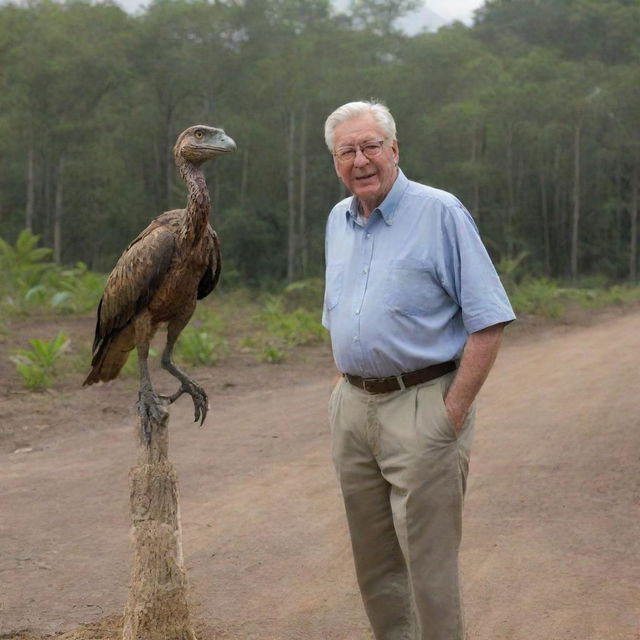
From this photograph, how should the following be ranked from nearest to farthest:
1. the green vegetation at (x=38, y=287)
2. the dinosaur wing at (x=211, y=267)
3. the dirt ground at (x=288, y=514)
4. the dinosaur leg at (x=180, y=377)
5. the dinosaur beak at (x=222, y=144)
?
the dinosaur beak at (x=222, y=144) → the dinosaur wing at (x=211, y=267) → the dinosaur leg at (x=180, y=377) → the dirt ground at (x=288, y=514) → the green vegetation at (x=38, y=287)

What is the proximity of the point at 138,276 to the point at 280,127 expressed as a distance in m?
25.6

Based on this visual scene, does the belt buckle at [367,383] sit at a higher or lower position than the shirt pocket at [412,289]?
lower

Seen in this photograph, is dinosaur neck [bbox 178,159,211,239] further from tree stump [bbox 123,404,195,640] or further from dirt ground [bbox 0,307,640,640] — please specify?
dirt ground [bbox 0,307,640,640]

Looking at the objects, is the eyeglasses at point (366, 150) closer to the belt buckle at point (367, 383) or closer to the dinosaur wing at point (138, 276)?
the belt buckle at point (367, 383)

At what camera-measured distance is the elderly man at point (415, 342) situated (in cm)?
321

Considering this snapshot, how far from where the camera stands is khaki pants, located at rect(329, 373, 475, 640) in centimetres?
324

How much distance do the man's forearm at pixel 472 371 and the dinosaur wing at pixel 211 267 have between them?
154 centimetres

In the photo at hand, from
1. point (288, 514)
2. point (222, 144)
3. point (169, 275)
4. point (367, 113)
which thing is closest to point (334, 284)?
point (367, 113)

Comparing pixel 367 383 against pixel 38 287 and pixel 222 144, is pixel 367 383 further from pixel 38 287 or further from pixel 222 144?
pixel 38 287

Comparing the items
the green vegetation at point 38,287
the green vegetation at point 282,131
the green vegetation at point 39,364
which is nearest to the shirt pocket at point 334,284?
the green vegetation at point 39,364

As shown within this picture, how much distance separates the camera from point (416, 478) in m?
3.24

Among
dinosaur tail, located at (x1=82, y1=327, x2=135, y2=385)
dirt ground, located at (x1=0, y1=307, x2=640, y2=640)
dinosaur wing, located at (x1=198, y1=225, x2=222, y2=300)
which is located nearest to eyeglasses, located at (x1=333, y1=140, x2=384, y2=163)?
dinosaur wing, located at (x1=198, y1=225, x2=222, y2=300)

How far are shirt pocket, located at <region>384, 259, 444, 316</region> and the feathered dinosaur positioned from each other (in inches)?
43.9

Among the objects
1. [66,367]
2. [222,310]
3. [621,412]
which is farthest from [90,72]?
[621,412]
